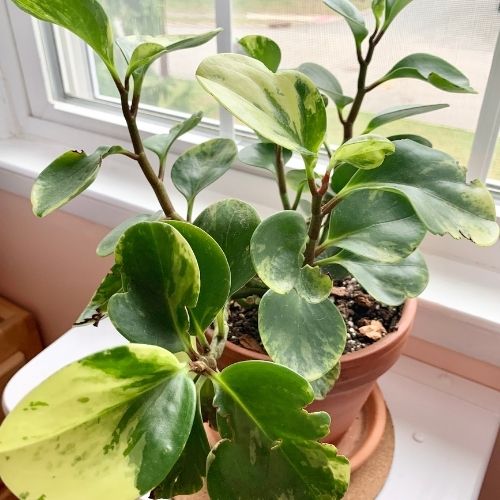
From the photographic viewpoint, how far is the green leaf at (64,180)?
39 centimetres

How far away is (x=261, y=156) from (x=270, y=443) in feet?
1.02

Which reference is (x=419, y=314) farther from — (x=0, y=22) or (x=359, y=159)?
(x=0, y=22)

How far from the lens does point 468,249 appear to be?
736 millimetres

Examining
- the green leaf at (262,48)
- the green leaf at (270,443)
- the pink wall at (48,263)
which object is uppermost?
the green leaf at (262,48)

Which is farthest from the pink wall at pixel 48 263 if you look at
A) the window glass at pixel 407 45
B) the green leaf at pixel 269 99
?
the green leaf at pixel 269 99

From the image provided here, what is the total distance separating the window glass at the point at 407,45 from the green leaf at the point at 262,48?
0.25 meters

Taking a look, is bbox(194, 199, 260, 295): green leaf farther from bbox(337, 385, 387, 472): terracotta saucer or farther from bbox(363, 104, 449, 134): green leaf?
bbox(337, 385, 387, 472): terracotta saucer

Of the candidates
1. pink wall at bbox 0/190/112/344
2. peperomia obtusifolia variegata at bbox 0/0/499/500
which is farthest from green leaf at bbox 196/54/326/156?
pink wall at bbox 0/190/112/344

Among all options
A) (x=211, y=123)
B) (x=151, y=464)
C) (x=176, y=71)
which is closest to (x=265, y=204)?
(x=211, y=123)

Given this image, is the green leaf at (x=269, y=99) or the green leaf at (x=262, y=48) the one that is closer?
the green leaf at (x=269, y=99)

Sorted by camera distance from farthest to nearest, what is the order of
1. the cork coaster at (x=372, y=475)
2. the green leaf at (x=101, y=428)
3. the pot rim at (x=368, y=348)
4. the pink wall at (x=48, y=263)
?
the pink wall at (x=48, y=263)
the cork coaster at (x=372, y=475)
the pot rim at (x=368, y=348)
the green leaf at (x=101, y=428)

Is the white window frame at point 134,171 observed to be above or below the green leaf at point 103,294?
below

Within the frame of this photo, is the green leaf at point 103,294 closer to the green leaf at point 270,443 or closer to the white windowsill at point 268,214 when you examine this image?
the green leaf at point 270,443

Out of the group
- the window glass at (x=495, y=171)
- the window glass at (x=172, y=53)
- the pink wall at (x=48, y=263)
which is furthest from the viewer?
the pink wall at (x=48, y=263)
